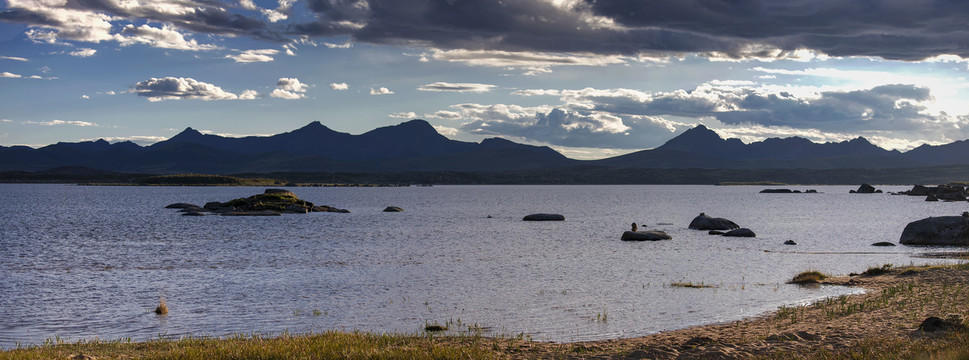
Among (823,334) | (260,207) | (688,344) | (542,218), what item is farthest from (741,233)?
(260,207)

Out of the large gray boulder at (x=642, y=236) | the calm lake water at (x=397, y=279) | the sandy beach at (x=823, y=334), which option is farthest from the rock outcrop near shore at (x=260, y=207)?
the sandy beach at (x=823, y=334)

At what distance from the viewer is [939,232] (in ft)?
184

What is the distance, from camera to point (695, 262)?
4372 centimetres

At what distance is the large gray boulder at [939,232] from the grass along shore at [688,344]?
34.5m

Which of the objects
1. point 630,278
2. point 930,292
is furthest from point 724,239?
point 930,292

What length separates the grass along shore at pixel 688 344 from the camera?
1628 centimetres

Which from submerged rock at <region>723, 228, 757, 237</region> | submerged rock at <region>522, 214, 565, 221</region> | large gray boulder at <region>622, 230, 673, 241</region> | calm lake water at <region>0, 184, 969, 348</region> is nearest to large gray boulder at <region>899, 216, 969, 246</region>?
calm lake water at <region>0, 184, 969, 348</region>

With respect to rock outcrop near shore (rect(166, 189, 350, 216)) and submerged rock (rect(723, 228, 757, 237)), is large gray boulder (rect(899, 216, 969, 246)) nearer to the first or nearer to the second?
submerged rock (rect(723, 228, 757, 237))

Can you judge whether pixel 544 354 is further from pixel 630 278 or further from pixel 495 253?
pixel 495 253

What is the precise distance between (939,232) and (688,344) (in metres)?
47.7

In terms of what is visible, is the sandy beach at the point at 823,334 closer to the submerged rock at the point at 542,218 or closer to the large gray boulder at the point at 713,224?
the large gray boulder at the point at 713,224

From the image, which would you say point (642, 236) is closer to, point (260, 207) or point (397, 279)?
point (397, 279)

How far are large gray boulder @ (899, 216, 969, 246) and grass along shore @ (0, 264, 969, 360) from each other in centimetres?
3451

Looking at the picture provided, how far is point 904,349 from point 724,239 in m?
46.2
